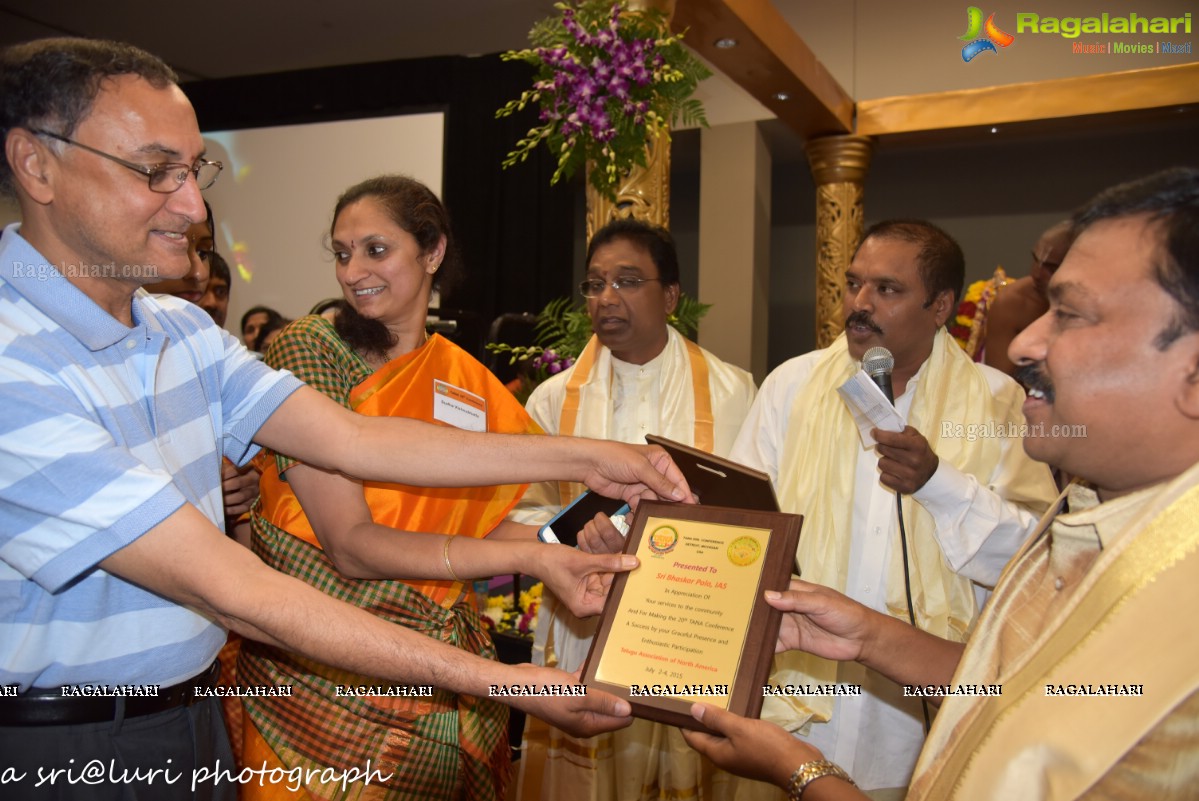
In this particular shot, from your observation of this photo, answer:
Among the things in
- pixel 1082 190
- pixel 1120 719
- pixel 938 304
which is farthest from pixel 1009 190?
pixel 1120 719

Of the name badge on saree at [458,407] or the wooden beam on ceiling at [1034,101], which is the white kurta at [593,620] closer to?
the name badge on saree at [458,407]

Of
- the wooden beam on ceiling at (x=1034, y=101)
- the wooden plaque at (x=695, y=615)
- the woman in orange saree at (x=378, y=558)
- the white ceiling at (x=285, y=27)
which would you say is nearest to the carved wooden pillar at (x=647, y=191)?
the woman in orange saree at (x=378, y=558)

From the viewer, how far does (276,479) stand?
7.39ft

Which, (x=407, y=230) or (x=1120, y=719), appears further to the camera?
(x=407, y=230)

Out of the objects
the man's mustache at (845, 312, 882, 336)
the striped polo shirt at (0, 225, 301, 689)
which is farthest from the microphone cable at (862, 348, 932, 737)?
the striped polo shirt at (0, 225, 301, 689)

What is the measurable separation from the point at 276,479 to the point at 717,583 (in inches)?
45.4

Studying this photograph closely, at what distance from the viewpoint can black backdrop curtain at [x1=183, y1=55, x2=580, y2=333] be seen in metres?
7.72

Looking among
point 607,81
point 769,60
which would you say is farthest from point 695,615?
point 769,60

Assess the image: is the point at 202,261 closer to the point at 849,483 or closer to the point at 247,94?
the point at 849,483

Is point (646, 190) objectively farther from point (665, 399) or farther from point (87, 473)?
point (87, 473)

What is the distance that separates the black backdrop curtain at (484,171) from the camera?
772 centimetres

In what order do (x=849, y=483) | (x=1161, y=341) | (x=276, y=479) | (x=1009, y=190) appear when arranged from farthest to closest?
(x=1009, y=190) < (x=849, y=483) < (x=276, y=479) < (x=1161, y=341)

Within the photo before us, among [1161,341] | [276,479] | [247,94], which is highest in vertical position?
[247,94]

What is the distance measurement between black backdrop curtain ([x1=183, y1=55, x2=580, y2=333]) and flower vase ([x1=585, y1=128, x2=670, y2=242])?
3.96m
